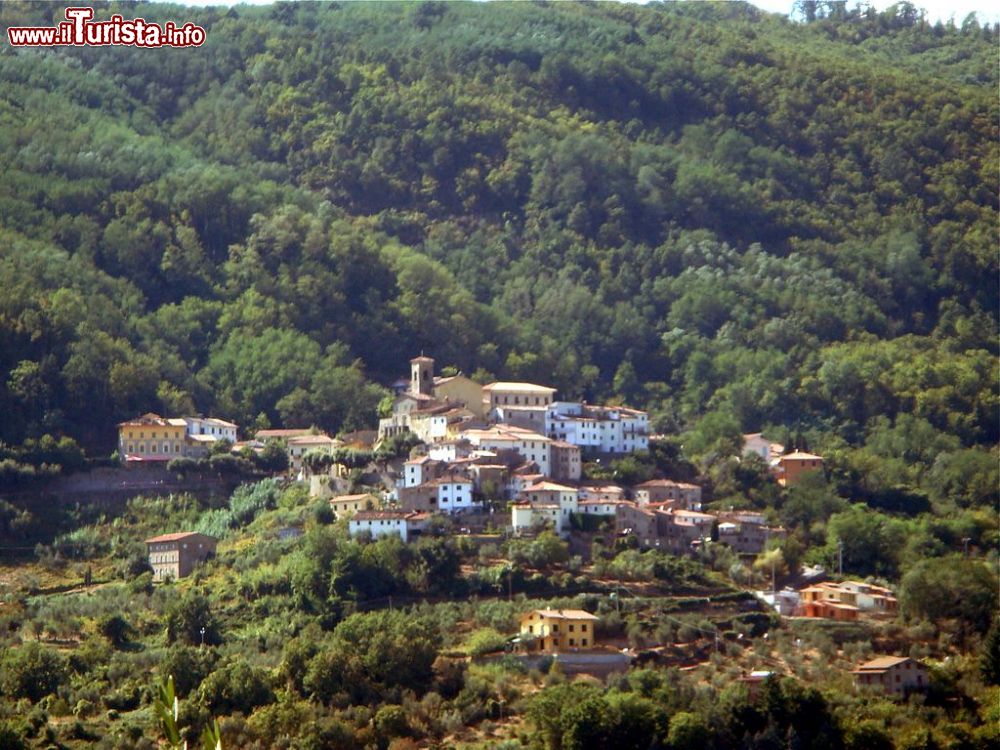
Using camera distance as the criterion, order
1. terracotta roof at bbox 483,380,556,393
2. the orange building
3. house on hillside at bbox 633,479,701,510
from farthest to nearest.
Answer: terracotta roof at bbox 483,380,556,393 → the orange building → house on hillside at bbox 633,479,701,510

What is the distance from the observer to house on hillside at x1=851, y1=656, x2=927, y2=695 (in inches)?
2346

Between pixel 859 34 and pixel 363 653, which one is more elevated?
pixel 859 34

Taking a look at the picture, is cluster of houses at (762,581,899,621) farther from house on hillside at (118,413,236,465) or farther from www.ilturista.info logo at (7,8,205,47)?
www.ilturista.info logo at (7,8,205,47)

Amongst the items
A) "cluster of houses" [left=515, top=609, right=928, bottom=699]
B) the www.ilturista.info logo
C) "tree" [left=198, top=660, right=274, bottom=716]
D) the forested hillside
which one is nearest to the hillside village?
the forested hillside

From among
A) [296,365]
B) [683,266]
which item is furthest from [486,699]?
[683,266]

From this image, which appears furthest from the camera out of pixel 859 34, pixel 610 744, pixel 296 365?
pixel 859 34

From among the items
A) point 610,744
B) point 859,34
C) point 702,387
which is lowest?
point 610,744

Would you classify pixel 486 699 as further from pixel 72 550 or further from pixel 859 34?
pixel 859 34

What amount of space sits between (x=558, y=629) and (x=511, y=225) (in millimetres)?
45851

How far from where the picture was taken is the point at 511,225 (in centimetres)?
10344

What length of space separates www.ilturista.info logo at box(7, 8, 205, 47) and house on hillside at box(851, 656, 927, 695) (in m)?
30.1

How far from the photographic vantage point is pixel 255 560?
2522 inches

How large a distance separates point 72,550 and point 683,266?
1594 inches

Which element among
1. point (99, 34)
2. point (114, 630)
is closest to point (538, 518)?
point (114, 630)
